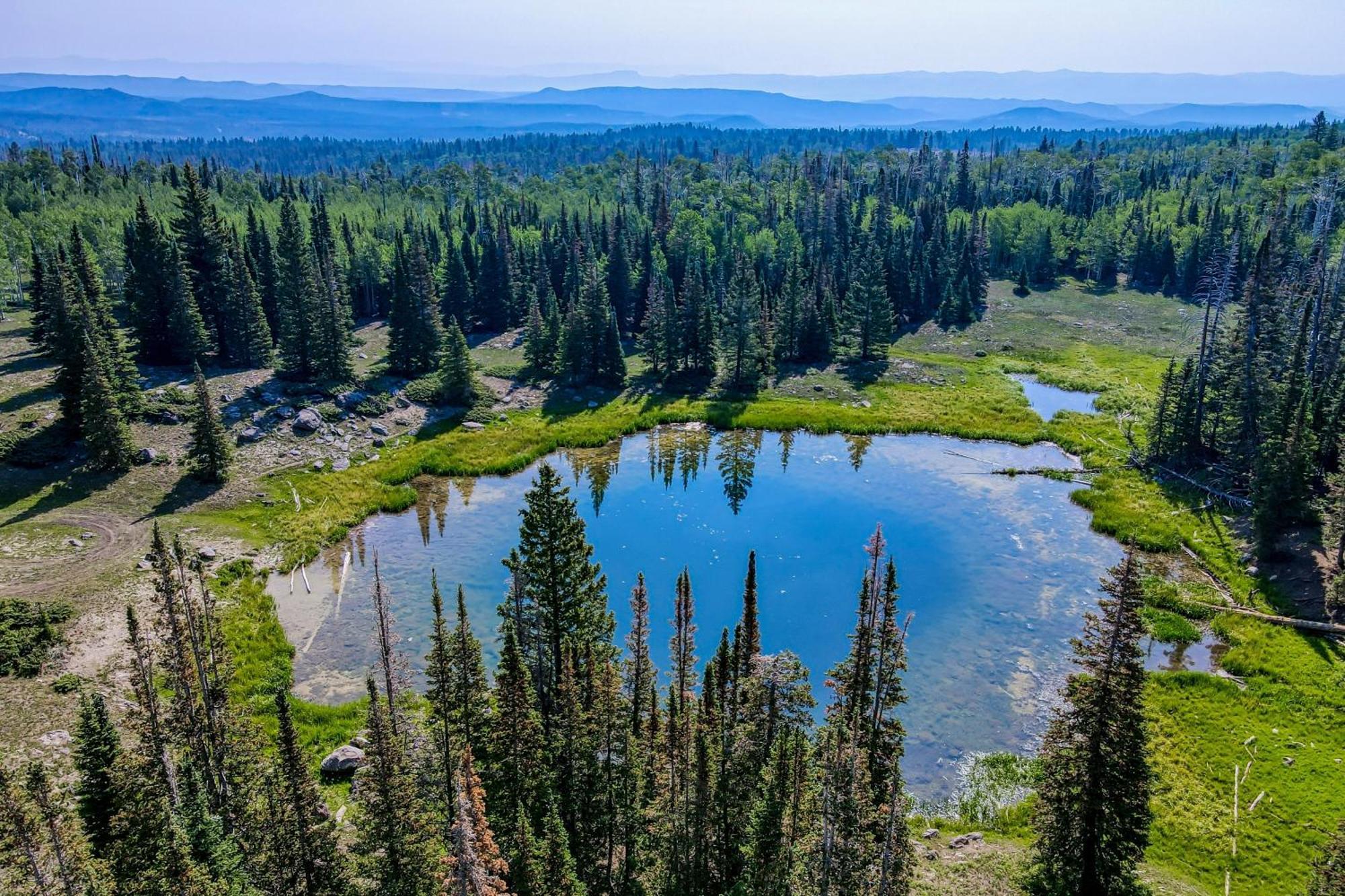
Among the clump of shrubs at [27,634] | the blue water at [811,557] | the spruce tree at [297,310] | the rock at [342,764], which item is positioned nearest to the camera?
the rock at [342,764]

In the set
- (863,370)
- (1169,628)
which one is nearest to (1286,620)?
(1169,628)

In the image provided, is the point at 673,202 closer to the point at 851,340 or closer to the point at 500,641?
the point at 851,340

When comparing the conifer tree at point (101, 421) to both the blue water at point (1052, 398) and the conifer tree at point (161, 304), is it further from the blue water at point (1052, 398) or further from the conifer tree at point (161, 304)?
the blue water at point (1052, 398)

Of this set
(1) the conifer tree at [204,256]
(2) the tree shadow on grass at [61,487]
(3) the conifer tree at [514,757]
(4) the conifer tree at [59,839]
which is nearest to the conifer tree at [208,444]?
(2) the tree shadow on grass at [61,487]

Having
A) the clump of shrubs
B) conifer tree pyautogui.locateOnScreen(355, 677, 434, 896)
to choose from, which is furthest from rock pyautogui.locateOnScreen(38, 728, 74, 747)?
conifer tree pyautogui.locateOnScreen(355, 677, 434, 896)

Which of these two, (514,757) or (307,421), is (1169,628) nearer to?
(514,757)

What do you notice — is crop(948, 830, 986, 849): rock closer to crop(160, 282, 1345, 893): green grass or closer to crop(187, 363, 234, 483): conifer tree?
crop(160, 282, 1345, 893): green grass
